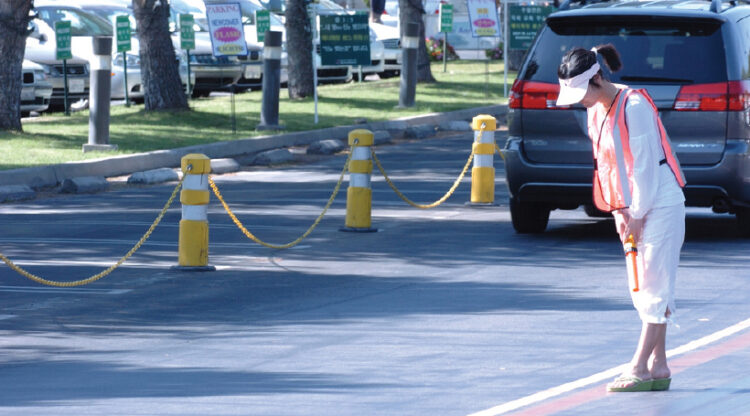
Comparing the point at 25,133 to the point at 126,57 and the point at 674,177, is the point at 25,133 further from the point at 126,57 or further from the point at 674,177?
the point at 674,177

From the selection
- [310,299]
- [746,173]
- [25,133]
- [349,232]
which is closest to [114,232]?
[349,232]

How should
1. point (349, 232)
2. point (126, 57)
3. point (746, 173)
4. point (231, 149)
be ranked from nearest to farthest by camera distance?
point (746, 173)
point (349, 232)
point (231, 149)
point (126, 57)

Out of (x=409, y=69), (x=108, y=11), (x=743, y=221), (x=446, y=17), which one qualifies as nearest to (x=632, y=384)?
(x=743, y=221)

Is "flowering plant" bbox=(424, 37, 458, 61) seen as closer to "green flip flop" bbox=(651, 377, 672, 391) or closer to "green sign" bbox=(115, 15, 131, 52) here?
"green sign" bbox=(115, 15, 131, 52)

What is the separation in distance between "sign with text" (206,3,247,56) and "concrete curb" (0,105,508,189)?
→ 3103 mm

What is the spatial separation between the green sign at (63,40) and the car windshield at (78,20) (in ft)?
11.5

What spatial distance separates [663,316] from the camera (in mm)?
7199

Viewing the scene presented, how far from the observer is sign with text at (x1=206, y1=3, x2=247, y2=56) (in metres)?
26.5

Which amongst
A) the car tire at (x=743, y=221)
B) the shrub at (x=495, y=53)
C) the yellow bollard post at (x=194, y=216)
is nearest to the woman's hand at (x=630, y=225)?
the yellow bollard post at (x=194, y=216)

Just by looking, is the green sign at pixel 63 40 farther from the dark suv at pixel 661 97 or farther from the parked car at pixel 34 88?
the dark suv at pixel 661 97

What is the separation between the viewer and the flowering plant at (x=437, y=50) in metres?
43.6

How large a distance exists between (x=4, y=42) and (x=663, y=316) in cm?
1600

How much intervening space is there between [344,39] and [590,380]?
20306 millimetres

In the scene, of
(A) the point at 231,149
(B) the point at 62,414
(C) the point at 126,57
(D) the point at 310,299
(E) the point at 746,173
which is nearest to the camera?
(B) the point at 62,414
